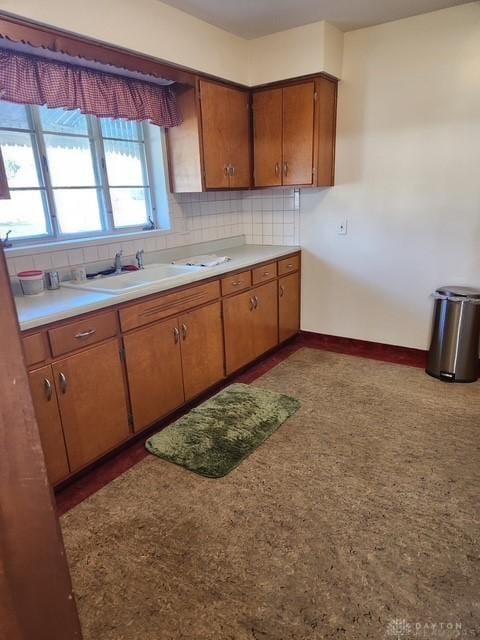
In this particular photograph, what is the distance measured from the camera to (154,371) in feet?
8.01

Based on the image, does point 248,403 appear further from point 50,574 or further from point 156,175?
point 50,574

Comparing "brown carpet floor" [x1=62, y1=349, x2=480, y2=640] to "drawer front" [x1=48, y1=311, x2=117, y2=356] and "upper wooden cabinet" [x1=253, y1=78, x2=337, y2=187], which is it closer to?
"drawer front" [x1=48, y1=311, x2=117, y2=356]

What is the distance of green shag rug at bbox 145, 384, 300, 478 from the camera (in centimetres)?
226

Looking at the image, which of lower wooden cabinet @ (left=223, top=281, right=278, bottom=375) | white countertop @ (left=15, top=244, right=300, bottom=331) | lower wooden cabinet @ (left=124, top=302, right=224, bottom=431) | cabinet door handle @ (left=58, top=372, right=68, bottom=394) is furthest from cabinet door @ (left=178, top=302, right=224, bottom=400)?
cabinet door handle @ (left=58, top=372, right=68, bottom=394)

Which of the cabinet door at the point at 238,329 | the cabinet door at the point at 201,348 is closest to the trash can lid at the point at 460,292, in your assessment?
the cabinet door at the point at 238,329

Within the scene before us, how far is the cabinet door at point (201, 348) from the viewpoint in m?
2.66

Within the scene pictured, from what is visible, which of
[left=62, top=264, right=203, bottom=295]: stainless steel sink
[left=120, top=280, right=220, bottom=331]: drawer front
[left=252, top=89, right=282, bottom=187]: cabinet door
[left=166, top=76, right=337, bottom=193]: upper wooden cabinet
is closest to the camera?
[left=120, top=280, right=220, bottom=331]: drawer front

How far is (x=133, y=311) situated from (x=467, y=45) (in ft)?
9.24

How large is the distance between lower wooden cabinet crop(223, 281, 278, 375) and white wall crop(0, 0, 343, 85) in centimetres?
162

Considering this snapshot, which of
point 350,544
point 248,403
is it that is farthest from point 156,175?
point 350,544

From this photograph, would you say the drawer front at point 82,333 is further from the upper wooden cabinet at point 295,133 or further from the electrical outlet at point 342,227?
the electrical outlet at point 342,227

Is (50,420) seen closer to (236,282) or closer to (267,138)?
(236,282)

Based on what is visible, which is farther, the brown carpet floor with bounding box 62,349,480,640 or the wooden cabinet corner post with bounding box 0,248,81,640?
the brown carpet floor with bounding box 62,349,480,640

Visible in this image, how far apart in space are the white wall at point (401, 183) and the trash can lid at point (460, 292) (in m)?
0.09
